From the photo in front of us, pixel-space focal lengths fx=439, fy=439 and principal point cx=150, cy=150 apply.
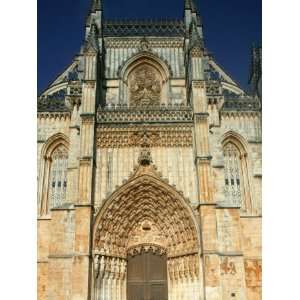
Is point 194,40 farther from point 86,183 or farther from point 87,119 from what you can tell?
point 86,183

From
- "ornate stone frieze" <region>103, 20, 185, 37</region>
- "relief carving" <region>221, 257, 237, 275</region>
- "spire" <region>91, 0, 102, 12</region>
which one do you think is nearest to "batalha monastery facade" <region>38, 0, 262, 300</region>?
"relief carving" <region>221, 257, 237, 275</region>

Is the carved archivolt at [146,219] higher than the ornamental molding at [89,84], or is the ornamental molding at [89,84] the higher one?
the ornamental molding at [89,84]

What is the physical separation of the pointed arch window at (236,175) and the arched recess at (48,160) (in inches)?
276

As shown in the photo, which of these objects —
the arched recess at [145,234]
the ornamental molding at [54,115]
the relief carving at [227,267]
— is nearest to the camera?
the relief carving at [227,267]

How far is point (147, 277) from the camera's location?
54.0ft

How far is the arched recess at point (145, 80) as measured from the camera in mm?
20516

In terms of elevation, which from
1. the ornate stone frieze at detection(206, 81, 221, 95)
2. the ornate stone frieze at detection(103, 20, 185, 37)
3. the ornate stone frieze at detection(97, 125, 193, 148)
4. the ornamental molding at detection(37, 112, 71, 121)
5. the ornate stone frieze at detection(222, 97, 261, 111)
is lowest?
the ornate stone frieze at detection(97, 125, 193, 148)

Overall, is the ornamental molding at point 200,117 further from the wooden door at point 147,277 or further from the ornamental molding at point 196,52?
the wooden door at point 147,277

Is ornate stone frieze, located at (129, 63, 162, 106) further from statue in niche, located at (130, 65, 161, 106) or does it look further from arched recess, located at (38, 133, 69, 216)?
arched recess, located at (38, 133, 69, 216)

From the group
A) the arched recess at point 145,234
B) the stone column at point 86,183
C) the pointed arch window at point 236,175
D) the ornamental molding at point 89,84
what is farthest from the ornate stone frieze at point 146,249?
the ornamental molding at point 89,84

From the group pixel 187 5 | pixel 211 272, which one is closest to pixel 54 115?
pixel 187 5

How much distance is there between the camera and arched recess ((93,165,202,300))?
1573cm

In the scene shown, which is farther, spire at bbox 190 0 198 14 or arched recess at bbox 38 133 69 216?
spire at bbox 190 0 198 14
